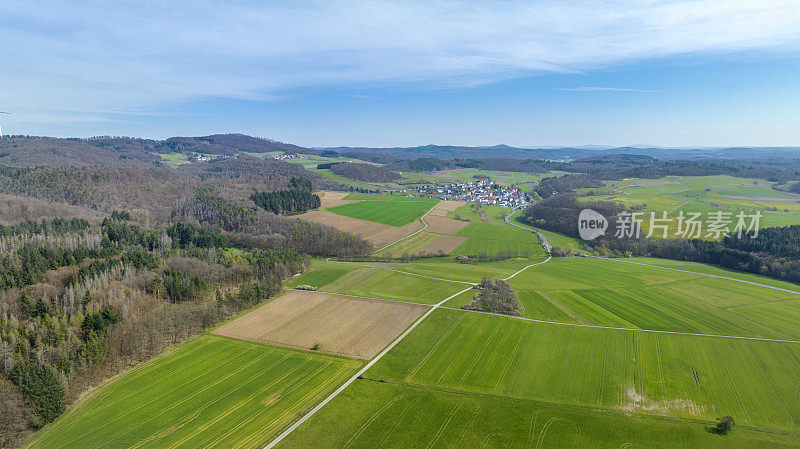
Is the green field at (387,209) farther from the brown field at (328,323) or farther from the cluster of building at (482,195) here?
the brown field at (328,323)

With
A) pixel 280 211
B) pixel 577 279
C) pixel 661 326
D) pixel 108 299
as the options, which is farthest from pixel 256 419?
pixel 280 211

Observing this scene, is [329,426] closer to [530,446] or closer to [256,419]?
[256,419]

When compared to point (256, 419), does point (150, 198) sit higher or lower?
higher

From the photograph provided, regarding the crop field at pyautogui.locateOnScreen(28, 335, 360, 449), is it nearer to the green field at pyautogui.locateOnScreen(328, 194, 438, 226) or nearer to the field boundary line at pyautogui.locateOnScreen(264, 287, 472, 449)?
the field boundary line at pyautogui.locateOnScreen(264, 287, 472, 449)

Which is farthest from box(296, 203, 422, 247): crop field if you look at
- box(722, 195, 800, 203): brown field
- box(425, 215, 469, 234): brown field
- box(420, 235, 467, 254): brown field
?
box(722, 195, 800, 203): brown field

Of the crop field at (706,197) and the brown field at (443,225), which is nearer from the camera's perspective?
the crop field at (706,197)

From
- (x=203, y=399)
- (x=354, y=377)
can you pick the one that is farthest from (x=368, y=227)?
(x=203, y=399)

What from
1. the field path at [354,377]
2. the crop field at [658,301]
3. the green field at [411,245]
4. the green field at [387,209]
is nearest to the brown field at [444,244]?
the green field at [411,245]
